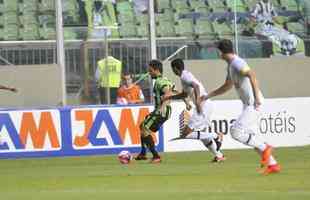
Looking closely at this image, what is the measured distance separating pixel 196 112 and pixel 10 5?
30.1 feet

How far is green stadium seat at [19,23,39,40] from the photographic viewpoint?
2553cm

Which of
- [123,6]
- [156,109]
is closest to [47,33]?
[123,6]

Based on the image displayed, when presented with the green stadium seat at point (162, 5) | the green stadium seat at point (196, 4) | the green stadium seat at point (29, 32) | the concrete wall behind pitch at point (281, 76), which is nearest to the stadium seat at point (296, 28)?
the concrete wall behind pitch at point (281, 76)

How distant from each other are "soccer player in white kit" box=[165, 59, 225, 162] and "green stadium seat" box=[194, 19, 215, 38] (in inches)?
354

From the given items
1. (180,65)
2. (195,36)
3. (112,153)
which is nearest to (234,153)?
(112,153)

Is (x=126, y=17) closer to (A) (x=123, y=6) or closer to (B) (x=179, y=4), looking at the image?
(A) (x=123, y=6)

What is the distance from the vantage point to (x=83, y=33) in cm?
2586

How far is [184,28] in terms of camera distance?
27078mm

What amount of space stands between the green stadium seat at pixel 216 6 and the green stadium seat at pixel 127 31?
261 cm

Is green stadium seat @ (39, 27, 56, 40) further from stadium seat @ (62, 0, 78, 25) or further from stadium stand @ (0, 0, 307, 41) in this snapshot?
stadium seat @ (62, 0, 78, 25)

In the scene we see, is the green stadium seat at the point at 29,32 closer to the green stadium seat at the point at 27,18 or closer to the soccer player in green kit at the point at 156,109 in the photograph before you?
the green stadium seat at the point at 27,18

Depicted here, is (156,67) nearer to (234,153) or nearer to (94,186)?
(234,153)

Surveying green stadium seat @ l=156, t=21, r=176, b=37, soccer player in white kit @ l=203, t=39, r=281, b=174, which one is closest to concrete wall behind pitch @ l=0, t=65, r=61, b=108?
green stadium seat @ l=156, t=21, r=176, b=37

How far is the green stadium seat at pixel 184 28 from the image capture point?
88.3 feet
